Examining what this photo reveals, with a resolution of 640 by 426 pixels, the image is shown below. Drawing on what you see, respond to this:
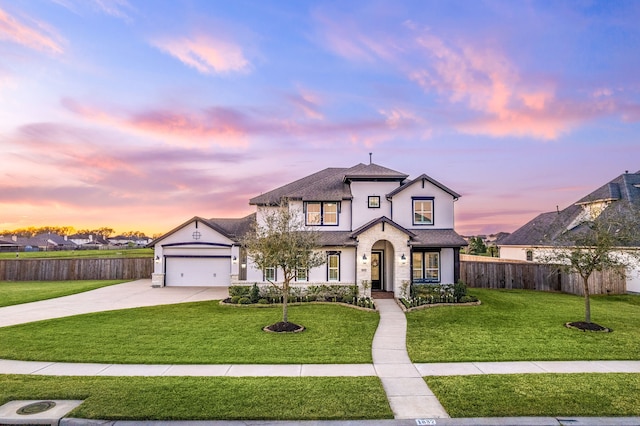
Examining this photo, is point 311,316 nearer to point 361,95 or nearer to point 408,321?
point 408,321

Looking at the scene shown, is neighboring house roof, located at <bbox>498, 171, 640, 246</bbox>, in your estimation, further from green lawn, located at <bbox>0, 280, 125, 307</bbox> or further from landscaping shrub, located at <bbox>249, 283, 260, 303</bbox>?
green lawn, located at <bbox>0, 280, 125, 307</bbox>

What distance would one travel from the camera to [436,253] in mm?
19422

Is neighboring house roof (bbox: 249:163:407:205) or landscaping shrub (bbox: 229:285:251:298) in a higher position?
neighboring house roof (bbox: 249:163:407:205)

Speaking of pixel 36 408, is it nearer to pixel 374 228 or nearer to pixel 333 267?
pixel 333 267

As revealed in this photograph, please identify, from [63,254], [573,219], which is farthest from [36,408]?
[63,254]

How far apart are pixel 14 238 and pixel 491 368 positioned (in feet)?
320

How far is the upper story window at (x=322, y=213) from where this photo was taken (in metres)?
20.5

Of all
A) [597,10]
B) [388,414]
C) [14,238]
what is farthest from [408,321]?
[14,238]

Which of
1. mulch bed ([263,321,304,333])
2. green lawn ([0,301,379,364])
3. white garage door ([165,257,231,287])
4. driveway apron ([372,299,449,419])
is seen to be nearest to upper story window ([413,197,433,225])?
green lawn ([0,301,379,364])

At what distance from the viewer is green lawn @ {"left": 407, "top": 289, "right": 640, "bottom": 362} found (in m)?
9.58

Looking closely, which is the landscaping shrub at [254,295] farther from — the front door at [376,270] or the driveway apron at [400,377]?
the front door at [376,270]

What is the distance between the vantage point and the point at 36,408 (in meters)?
6.14

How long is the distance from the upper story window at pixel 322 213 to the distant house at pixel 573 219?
11.8 meters

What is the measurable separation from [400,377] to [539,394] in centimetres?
274
